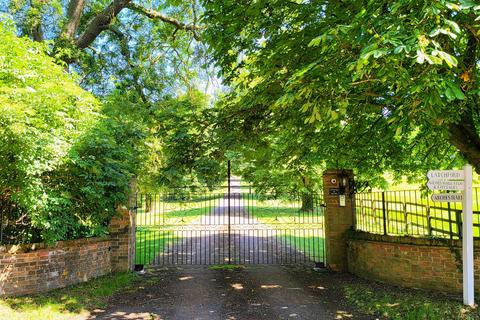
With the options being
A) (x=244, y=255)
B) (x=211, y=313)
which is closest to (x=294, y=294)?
(x=211, y=313)

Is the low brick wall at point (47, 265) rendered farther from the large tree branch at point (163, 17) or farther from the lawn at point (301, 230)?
the large tree branch at point (163, 17)

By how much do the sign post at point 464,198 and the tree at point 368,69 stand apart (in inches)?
18.9

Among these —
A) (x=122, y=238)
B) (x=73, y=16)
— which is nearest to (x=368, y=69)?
(x=122, y=238)

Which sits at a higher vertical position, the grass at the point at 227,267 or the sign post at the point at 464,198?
the sign post at the point at 464,198

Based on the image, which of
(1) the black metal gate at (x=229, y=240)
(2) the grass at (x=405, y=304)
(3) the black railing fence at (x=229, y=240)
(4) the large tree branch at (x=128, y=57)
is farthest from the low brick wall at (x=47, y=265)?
(4) the large tree branch at (x=128, y=57)

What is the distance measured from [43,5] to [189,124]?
7.92m

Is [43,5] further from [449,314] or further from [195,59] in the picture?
[449,314]

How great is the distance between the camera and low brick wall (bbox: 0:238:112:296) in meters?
6.36

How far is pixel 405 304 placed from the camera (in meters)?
6.15

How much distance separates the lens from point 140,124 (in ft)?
36.0

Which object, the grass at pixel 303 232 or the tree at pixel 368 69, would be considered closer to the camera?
the tree at pixel 368 69

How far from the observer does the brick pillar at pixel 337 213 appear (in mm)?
9109

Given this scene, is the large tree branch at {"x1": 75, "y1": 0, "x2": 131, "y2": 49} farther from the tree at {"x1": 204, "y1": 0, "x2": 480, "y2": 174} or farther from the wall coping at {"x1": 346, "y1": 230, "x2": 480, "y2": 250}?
the wall coping at {"x1": 346, "y1": 230, "x2": 480, "y2": 250}

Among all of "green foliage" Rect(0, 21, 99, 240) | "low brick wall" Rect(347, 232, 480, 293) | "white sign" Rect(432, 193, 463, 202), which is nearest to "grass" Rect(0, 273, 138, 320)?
"green foliage" Rect(0, 21, 99, 240)
